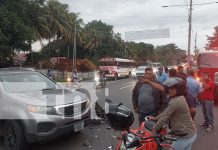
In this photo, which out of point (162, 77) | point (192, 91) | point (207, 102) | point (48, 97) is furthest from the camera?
point (162, 77)

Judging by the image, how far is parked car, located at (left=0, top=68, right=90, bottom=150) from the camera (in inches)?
245

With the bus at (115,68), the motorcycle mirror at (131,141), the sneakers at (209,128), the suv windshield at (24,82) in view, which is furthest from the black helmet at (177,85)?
the bus at (115,68)

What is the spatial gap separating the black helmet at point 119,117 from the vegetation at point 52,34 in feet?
75.5

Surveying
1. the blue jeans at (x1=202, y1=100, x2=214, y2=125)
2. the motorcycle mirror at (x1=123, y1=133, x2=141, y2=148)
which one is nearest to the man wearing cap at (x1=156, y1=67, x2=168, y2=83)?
the blue jeans at (x1=202, y1=100, x2=214, y2=125)

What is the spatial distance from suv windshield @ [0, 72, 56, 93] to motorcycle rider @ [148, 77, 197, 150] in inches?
152

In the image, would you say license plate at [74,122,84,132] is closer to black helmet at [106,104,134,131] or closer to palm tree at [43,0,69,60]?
black helmet at [106,104,134,131]

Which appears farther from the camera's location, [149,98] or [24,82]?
[24,82]

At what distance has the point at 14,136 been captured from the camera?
6.43 m

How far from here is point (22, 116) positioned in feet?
20.5

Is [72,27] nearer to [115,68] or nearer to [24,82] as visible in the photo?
[115,68]

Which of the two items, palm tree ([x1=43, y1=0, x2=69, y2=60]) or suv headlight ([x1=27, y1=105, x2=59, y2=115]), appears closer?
suv headlight ([x1=27, y1=105, x2=59, y2=115])

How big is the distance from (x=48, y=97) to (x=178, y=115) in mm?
3303

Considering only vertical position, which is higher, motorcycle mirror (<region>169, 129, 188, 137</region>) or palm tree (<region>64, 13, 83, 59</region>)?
palm tree (<region>64, 13, 83, 59</region>)

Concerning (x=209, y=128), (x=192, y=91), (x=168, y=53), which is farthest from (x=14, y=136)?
(x=168, y=53)
